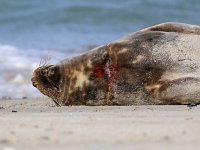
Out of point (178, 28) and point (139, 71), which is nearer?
point (139, 71)

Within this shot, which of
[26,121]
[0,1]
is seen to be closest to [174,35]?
[26,121]

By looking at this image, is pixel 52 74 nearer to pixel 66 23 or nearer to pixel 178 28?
pixel 178 28

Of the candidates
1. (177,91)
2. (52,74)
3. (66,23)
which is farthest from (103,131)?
(66,23)

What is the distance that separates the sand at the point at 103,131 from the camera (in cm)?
274

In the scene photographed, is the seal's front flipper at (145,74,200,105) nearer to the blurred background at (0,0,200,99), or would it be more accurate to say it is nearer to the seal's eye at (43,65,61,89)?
the seal's eye at (43,65,61,89)

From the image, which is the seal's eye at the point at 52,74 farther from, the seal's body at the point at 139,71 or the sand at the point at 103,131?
the sand at the point at 103,131

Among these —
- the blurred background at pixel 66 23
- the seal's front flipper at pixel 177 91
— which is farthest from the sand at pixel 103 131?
the blurred background at pixel 66 23

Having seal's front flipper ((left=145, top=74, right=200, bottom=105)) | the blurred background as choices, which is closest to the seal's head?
seal's front flipper ((left=145, top=74, right=200, bottom=105))

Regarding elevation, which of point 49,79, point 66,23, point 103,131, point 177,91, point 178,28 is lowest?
point 103,131

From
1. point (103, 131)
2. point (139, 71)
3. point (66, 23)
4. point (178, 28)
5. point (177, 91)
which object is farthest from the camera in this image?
point (66, 23)

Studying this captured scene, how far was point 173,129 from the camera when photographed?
10.3 feet

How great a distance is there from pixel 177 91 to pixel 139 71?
33cm

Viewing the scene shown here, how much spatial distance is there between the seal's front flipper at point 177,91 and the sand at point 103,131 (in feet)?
2.18

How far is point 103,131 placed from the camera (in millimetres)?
3113
